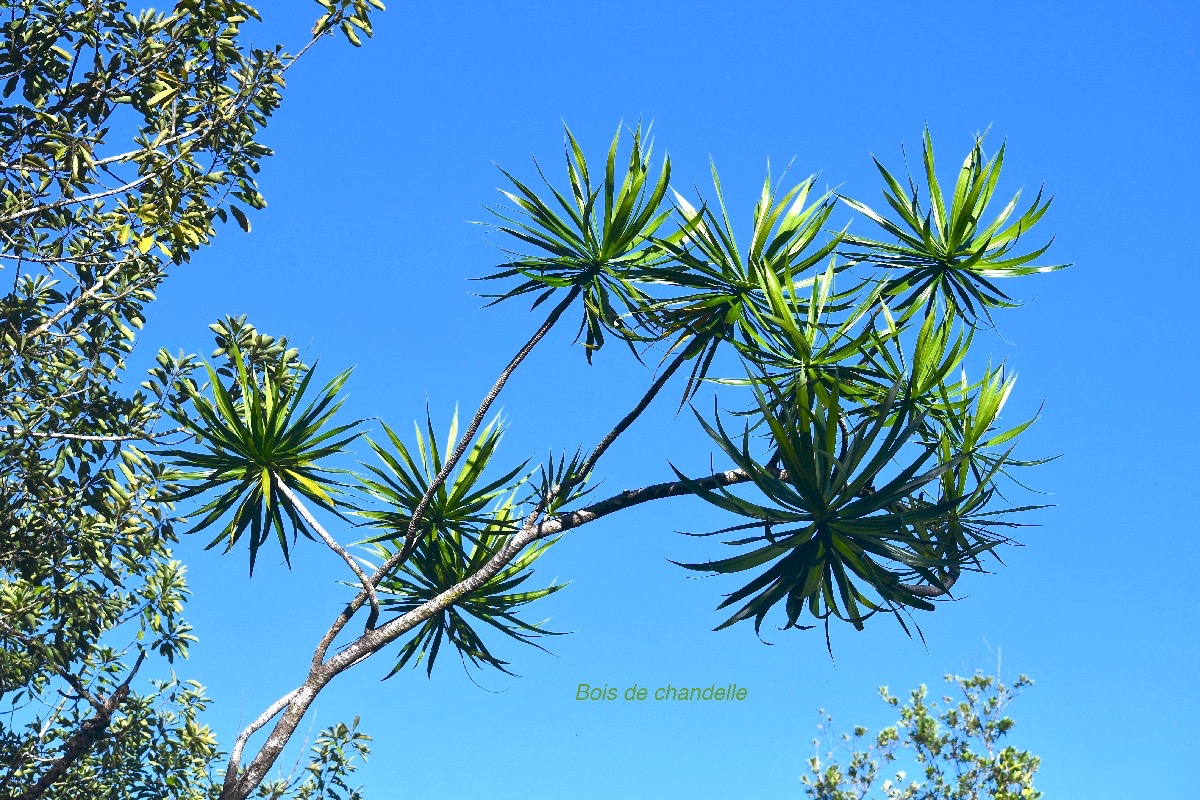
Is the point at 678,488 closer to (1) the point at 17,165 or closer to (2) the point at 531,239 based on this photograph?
(2) the point at 531,239

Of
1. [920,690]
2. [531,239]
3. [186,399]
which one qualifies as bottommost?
[186,399]

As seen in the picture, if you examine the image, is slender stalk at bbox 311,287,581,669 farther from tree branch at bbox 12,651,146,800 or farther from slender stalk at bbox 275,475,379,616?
tree branch at bbox 12,651,146,800

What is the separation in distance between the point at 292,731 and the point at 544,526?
6.95ft

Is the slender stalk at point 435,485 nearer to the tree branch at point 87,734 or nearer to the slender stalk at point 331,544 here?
the slender stalk at point 331,544

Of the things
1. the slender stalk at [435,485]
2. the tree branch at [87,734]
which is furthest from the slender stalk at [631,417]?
the tree branch at [87,734]

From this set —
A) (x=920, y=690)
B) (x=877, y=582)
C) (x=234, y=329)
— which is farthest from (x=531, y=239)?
(x=920, y=690)

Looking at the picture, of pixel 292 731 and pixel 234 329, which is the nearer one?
pixel 292 731

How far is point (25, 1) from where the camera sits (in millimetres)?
8219

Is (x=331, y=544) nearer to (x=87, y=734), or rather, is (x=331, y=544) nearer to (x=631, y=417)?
(x=631, y=417)

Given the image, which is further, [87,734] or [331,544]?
[87,734]

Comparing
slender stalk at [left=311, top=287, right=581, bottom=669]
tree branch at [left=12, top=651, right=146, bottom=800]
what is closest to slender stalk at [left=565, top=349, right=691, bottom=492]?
slender stalk at [left=311, top=287, right=581, bottom=669]

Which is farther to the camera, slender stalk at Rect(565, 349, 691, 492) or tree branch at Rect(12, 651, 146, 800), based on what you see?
tree branch at Rect(12, 651, 146, 800)

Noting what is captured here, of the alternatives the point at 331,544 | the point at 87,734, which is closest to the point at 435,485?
the point at 331,544

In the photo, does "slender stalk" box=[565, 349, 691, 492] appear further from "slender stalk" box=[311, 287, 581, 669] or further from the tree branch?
the tree branch
